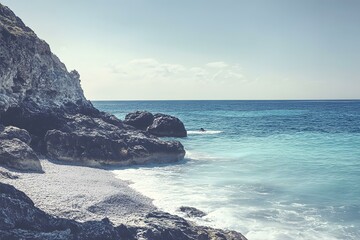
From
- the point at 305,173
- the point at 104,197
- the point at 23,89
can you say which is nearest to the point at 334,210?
the point at 305,173

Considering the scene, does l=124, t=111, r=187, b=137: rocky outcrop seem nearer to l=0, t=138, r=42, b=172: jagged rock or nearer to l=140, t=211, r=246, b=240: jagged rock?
l=0, t=138, r=42, b=172: jagged rock

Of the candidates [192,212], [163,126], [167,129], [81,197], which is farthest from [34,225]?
[163,126]

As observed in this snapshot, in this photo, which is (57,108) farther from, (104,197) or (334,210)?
(334,210)

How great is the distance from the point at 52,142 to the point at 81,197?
14.9 m

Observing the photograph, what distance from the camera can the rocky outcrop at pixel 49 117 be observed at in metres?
35.0

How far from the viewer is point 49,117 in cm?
3906

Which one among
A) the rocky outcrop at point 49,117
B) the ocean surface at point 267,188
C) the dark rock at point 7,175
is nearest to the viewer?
the ocean surface at point 267,188

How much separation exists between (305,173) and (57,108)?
28560mm

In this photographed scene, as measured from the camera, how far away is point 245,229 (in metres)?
19.2

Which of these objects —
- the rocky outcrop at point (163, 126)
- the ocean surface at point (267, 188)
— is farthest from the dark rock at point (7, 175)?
the rocky outcrop at point (163, 126)

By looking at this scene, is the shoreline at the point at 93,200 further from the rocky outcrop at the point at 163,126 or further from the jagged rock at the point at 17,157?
the rocky outcrop at the point at 163,126

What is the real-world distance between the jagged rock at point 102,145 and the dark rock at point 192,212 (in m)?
15.9

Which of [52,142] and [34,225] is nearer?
[34,225]

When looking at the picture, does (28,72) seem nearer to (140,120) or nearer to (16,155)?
(16,155)
